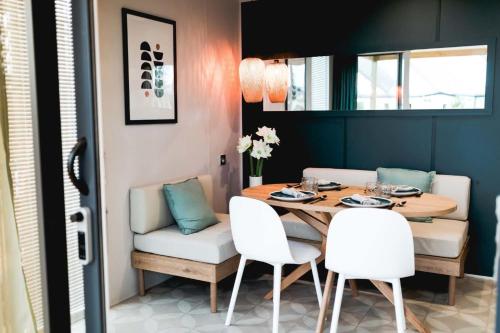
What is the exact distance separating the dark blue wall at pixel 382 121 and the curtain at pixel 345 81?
0.09 meters

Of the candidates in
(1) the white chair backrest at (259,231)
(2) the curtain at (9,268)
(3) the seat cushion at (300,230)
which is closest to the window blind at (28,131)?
(2) the curtain at (9,268)

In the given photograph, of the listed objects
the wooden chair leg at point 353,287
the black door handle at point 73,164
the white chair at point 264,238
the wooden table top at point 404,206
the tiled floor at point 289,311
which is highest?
the black door handle at point 73,164

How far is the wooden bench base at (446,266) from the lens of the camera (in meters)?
3.51

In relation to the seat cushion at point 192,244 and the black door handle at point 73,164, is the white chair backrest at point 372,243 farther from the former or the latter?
the black door handle at point 73,164

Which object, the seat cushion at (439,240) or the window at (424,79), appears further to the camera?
the window at (424,79)

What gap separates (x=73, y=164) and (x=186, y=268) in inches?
82.1

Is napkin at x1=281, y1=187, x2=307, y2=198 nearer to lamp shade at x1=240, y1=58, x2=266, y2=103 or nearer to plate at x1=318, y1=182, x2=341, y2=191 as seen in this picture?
plate at x1=318, y1=182, x2=341, y2=191

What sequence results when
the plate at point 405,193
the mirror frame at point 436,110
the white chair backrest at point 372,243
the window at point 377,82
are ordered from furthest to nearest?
the window at point 377,82 < the mirror frame at point 436,110 < the plate at point 405,193 < the white chair backrest at point 372,243

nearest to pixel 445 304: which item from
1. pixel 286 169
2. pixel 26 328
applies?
pixel 286 169

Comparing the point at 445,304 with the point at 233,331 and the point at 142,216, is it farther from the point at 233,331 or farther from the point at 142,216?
the point at 142,216

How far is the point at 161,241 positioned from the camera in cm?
374

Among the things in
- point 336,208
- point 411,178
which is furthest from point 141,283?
point 411,178

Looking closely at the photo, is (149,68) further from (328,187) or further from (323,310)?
(323,310)

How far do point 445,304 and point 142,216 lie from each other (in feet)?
7.61
